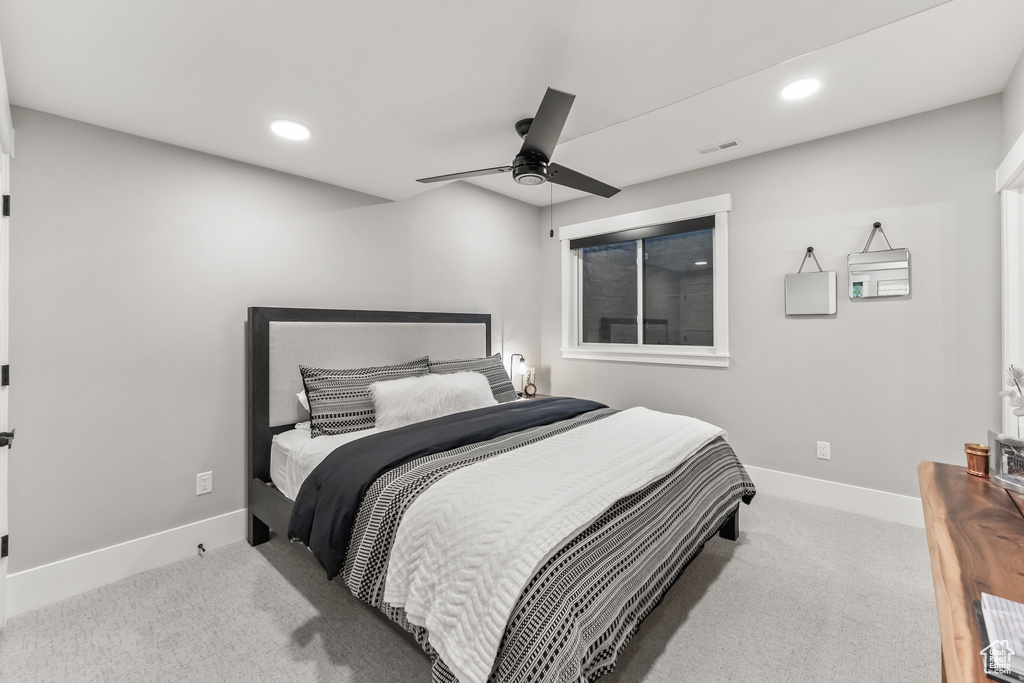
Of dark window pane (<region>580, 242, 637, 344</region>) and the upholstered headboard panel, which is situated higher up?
dark window pane (<region>580, 242, 637, 344</region>)

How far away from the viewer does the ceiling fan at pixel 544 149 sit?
1746mm

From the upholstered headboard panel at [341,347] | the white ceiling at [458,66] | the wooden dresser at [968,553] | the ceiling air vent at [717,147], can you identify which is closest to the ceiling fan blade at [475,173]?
the white ceiling at [458,66]

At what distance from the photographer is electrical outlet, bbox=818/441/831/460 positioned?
3115mm

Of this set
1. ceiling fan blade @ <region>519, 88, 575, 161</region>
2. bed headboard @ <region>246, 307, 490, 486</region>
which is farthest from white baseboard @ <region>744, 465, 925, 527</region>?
ceiling fan blade @ <region>519, 88, 575, 161</region>

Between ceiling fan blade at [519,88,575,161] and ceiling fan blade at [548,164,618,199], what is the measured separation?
15cm

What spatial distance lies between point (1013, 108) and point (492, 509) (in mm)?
3255

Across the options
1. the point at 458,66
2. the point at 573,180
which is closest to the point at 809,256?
the point at 573,180

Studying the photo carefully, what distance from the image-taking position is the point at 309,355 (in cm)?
290

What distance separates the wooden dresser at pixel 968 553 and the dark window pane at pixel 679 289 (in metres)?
2.33

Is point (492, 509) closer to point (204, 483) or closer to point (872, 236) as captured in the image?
point (204, 483)

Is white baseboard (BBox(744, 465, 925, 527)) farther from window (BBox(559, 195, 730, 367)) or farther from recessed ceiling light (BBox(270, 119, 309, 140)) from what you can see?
recessed ceiling light (BBox(270, 119, 309, 140))

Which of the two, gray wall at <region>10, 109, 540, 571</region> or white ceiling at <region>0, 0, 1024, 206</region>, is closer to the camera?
white ceiling at <region>0, 0, 1024, 206</region>

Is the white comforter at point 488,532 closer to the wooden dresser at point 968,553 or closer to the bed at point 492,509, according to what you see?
the bed at point 492,509

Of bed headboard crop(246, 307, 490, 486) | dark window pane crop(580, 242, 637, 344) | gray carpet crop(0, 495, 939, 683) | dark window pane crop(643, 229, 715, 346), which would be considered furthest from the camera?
dark window pane crop(580, 242, 637, 344)
